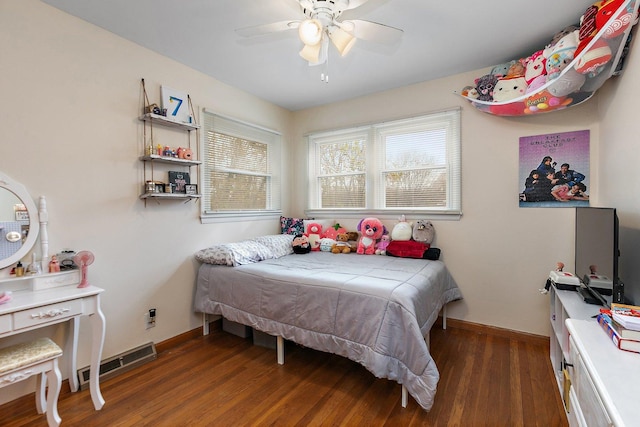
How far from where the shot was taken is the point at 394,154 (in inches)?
135

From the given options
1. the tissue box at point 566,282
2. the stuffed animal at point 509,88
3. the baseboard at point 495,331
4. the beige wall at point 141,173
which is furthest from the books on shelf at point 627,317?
the stuffed animal at point 509,88

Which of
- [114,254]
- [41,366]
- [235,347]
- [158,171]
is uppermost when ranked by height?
[158,171]

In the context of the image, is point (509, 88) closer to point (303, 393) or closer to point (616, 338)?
point (616, 338)

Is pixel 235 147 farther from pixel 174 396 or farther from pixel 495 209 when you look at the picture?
pixel 495 209

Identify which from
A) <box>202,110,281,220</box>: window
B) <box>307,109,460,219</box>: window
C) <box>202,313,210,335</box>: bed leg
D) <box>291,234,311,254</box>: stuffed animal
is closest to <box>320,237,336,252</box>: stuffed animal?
<box>291,234,311,254</box>: stuffed animal

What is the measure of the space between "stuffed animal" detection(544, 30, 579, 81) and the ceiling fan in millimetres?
1213

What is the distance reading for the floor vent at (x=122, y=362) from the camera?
210 cm

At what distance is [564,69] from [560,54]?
12 centimetres

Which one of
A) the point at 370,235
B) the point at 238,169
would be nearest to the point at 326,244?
the point at 370,235

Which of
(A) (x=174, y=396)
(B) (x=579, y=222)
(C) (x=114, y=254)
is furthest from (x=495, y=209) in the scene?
(C) (x=114, y=254)

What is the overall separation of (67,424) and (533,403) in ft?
9.19

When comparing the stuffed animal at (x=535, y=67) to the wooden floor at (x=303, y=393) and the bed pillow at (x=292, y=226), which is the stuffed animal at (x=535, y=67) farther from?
the bed pillow at (x=292, y=226)

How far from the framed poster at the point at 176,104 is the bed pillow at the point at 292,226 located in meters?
1.63

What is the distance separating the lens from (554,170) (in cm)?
257
